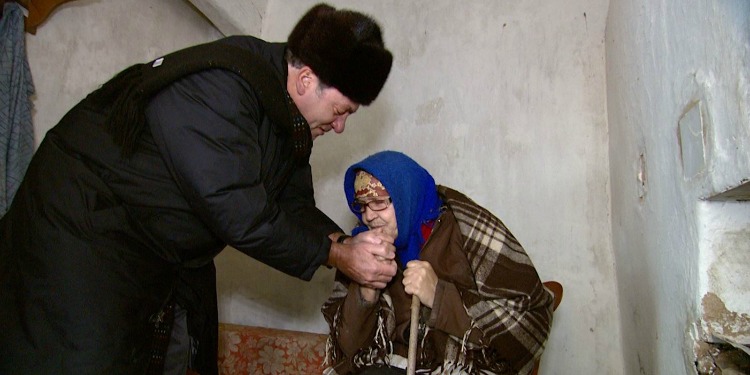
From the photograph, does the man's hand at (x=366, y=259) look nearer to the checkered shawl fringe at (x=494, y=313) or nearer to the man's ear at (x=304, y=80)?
the checkered shawl fringe at (x=494, y=313)

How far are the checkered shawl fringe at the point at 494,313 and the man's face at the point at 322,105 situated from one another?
0.45 meters

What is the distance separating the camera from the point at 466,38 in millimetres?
2326

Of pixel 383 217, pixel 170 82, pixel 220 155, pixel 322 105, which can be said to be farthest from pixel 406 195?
pixel 170 82

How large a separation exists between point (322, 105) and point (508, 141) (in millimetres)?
1028

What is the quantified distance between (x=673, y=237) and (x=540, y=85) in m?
1.22

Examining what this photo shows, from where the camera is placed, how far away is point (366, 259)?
1373mm

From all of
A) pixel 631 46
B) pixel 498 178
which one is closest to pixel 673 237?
pixel 631 46

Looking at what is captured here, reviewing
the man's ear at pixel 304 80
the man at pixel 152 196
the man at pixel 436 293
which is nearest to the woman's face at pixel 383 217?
the man at pixel 436 293

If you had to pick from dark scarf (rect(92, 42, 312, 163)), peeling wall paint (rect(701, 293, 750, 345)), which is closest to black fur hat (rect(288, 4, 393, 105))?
dark scarf (rect(92, 42, 312, 163))

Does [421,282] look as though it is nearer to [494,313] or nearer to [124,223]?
[494,313]

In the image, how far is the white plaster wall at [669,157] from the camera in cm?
74

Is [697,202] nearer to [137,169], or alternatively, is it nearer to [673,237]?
[673,237]

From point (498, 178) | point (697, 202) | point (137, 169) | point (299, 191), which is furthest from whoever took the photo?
point (498, 178)

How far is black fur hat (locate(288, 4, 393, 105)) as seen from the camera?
1291 mm
